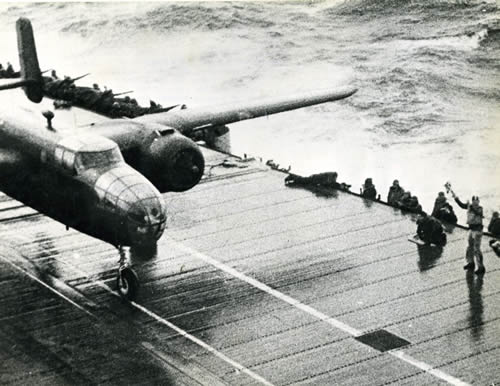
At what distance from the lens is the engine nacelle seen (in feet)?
71.6

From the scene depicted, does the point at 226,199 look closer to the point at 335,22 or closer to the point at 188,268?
the point at 188,268

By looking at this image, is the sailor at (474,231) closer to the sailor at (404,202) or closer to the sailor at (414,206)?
the sailor at (414,206)

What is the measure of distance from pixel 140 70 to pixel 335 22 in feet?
56.8

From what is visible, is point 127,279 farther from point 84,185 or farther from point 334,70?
point 334,70

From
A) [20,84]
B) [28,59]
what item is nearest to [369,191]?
[20,84]

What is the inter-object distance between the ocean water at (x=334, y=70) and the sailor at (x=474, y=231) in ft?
58.3

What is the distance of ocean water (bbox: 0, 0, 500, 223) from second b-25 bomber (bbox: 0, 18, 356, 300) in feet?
64.4

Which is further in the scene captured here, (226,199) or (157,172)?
(226,199)

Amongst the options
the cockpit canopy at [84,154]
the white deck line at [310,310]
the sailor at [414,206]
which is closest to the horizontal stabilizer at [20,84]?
the white deck line at [310,310]

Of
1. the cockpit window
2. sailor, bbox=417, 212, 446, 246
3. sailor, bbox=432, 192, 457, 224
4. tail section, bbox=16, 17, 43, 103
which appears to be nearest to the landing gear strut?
the cockpit window

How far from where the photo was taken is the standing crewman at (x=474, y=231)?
65.0ft

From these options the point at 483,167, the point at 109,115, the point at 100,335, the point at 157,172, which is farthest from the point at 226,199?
the point at 483,167

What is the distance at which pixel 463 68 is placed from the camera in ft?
178

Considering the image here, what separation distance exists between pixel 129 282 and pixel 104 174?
8.46 feet
